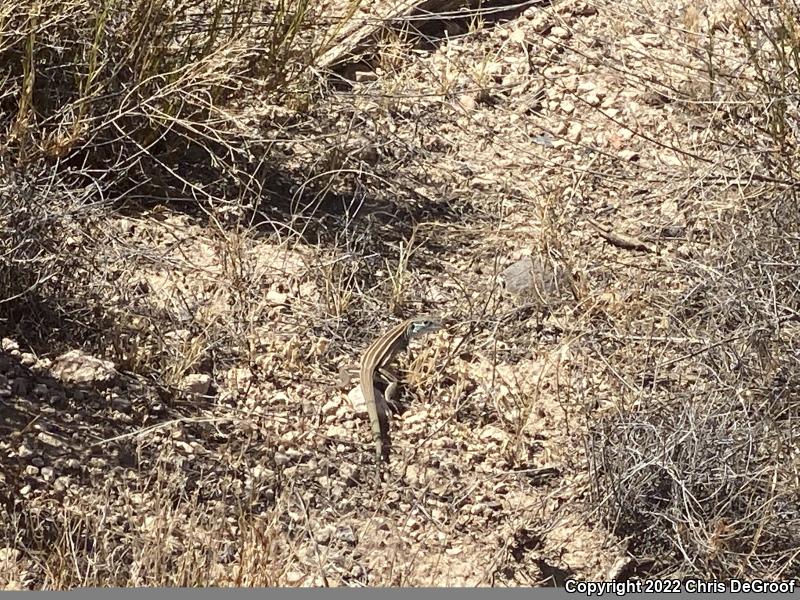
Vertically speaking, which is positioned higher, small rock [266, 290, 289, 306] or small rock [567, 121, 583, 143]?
small rock [567, 121, 583, 143]

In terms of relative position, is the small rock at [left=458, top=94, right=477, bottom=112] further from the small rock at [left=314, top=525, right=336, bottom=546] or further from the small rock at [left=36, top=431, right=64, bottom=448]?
the small rock at [left=36, top=431, right=64, bottom=448]

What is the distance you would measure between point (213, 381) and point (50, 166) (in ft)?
3.66

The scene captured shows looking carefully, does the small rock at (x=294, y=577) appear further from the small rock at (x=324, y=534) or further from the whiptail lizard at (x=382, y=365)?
the whiptail lizard at (x=382, y=365)

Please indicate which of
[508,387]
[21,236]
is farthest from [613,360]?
[21,236]

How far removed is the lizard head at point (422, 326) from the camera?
16.7 ft

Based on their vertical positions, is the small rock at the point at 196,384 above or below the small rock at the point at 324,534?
above

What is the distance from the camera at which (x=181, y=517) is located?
13.9 feet

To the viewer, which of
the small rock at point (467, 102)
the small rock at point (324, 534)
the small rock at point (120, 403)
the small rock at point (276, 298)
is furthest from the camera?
the small rock at point (467, 102)

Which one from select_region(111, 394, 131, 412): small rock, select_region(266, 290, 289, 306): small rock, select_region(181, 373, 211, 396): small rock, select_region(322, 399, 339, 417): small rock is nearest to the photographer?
select_region(111, 394, 131, 412): small rock

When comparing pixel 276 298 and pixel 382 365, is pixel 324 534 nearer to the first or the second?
pixel 382 365

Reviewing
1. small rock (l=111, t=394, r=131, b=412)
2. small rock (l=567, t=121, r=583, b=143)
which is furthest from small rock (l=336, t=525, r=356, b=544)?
small rock (l=567, t=121, r=583, b=143)

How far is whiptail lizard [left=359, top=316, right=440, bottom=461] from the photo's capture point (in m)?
4.77

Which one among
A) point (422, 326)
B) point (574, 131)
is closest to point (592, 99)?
point (574, 131)

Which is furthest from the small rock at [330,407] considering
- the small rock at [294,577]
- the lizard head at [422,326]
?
the small rock at [294,577]
